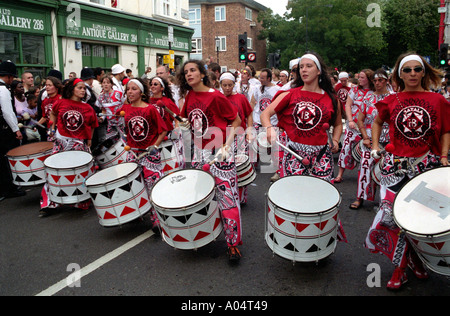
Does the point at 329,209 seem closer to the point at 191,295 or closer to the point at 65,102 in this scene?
the point at 191,295

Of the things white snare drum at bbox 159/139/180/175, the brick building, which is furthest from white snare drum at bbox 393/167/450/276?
the brick building

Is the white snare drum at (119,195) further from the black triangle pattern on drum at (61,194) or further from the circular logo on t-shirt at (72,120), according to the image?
the circular logo on t-shirt at (72,120)

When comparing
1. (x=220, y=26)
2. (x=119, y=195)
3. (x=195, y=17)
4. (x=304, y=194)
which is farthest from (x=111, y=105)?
(x=195, y=17)

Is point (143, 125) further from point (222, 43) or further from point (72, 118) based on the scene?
point (222, 43)

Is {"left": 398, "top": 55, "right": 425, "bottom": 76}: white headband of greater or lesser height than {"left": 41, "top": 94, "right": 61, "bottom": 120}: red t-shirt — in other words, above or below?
above

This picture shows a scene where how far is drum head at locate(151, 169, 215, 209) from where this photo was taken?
12.6ft

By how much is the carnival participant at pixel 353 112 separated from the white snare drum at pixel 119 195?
3192 mm

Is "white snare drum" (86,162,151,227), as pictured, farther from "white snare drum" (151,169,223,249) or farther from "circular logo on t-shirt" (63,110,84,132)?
"circular logo on t-shirt" (63,110,84,132)

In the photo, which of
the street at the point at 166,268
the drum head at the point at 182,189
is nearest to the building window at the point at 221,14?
the street at the point at 166,268

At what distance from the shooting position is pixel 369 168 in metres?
5.93

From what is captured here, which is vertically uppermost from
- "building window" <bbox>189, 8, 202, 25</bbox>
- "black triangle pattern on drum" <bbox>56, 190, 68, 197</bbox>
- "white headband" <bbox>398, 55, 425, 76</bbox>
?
"building window" <bbox>189, 8, 202, 25</bbox>

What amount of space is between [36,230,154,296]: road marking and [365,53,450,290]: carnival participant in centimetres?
267

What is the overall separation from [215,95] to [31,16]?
13520mm

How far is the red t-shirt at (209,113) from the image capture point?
169 inches
